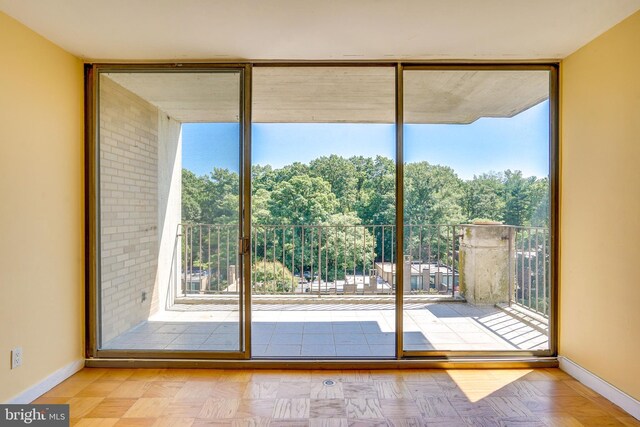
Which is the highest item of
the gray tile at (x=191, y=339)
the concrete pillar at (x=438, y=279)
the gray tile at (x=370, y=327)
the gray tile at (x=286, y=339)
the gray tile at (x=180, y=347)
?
the concrete pillar at (x=438, y=279)

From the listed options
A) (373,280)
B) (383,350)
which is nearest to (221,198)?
(383,350)

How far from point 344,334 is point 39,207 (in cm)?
278

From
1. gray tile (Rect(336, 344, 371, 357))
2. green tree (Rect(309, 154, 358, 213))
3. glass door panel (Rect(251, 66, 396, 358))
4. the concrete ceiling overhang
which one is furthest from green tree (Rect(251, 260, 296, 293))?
the concrete ceiling overhang

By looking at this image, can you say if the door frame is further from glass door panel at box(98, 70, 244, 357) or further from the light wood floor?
the light wood floor

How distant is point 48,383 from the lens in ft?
7.97

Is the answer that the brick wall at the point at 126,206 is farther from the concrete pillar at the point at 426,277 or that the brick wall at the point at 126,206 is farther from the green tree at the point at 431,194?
the concrete pillar at the point at 426,277

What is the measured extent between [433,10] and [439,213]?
1526 mm

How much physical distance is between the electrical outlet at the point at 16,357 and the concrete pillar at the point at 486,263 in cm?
328

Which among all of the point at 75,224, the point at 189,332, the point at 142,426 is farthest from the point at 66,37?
the point at 142,426

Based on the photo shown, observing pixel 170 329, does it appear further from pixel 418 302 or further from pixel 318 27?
pixel 318 27

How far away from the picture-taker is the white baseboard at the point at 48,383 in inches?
88.0

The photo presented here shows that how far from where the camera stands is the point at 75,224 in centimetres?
271

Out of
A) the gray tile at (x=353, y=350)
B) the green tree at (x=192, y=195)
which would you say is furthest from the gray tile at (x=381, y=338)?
the green tree at (x=192, y=195)

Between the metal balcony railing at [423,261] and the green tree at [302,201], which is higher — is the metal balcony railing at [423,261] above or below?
below
